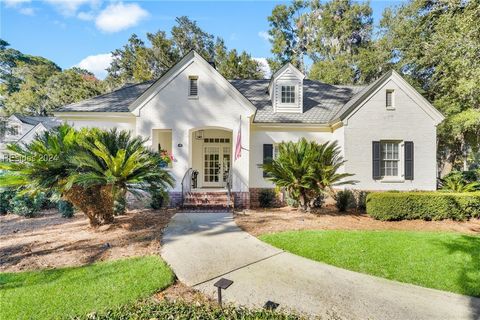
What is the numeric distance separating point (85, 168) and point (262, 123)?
827cm

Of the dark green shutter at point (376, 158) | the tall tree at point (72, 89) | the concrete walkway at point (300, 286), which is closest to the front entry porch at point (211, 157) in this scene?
the dark green shutter at point (376, 158)

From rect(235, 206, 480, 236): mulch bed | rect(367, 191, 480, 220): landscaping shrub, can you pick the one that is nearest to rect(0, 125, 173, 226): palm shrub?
rect(235, 206, 480, 236): mulch bed

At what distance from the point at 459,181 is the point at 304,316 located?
14885 mm

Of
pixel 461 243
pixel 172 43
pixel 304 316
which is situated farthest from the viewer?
pixel 172 43

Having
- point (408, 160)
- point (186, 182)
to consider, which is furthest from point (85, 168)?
point (408, 160)

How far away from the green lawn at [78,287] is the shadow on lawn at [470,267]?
5059mm

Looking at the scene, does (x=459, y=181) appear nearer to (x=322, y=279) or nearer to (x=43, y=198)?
(x=322, y=279)

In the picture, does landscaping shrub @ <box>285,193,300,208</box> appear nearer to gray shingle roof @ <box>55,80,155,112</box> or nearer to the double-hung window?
the double-hung window

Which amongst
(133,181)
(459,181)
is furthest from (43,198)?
(459,181)

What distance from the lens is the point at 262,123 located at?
1261 cm

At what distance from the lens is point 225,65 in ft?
90.1

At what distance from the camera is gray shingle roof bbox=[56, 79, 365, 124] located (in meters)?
12.8

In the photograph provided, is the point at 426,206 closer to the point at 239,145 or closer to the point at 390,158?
the point at 390,158

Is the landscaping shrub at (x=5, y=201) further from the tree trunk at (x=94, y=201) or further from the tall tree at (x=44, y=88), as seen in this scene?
the tall tree at (x=44, y=88)
